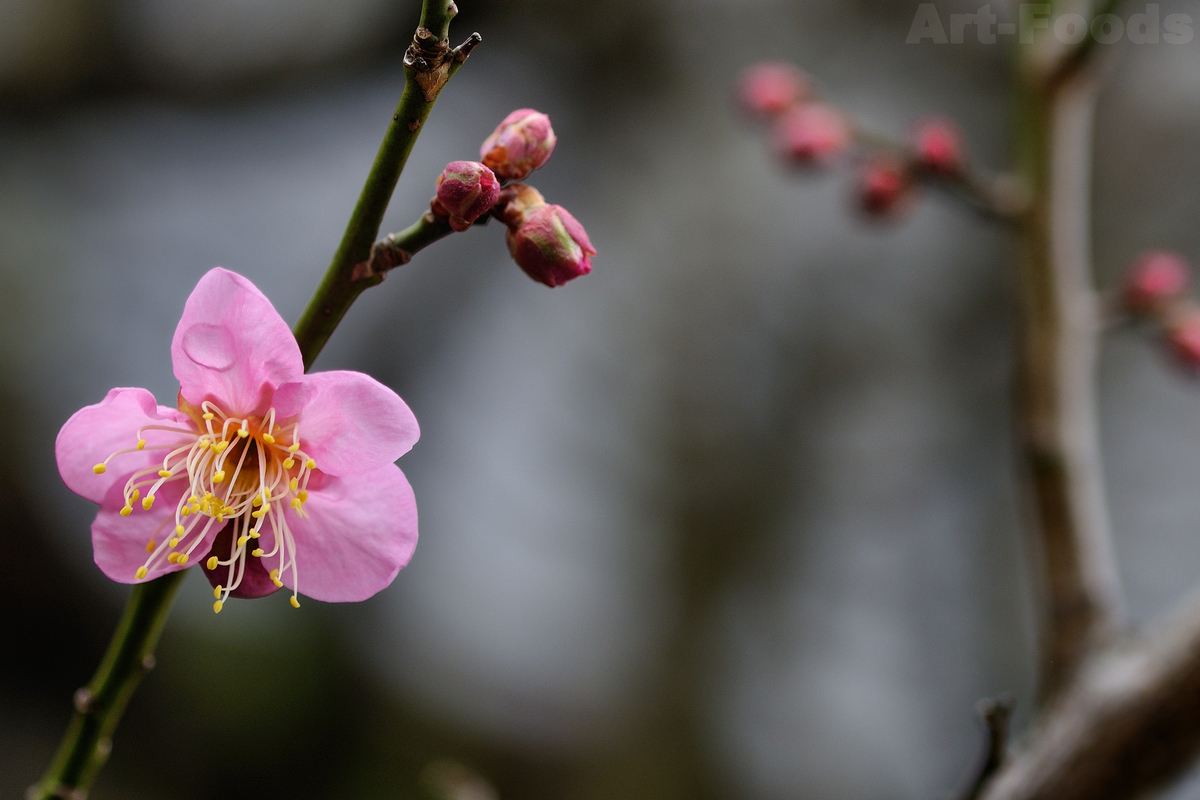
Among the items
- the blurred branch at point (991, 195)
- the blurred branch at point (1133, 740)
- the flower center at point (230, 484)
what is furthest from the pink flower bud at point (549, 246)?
the blurred branch at point (991, 195)

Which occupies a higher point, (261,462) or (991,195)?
(991,195)

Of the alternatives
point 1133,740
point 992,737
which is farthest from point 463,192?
point 1133,740

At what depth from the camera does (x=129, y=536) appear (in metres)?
0.31

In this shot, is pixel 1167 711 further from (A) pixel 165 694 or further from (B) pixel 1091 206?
(B) pixel 1091 206

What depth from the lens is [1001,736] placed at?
354 millimetres

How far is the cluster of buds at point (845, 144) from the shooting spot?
33.4 inches

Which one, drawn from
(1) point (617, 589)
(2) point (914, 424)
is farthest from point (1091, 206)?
(1) point (617, 589)

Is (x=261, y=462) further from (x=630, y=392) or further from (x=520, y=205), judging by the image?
(x=630, y=392)

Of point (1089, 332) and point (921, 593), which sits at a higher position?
point (1089, 332)

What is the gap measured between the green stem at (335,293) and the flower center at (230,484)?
22 millimetres

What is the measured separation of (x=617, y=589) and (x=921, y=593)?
3.28ft

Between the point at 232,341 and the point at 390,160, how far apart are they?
113 mm

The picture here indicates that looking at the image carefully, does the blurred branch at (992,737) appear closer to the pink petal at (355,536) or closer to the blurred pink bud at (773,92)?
the pink petal at (355,536)

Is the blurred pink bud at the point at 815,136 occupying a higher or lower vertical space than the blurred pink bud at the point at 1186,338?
higher
